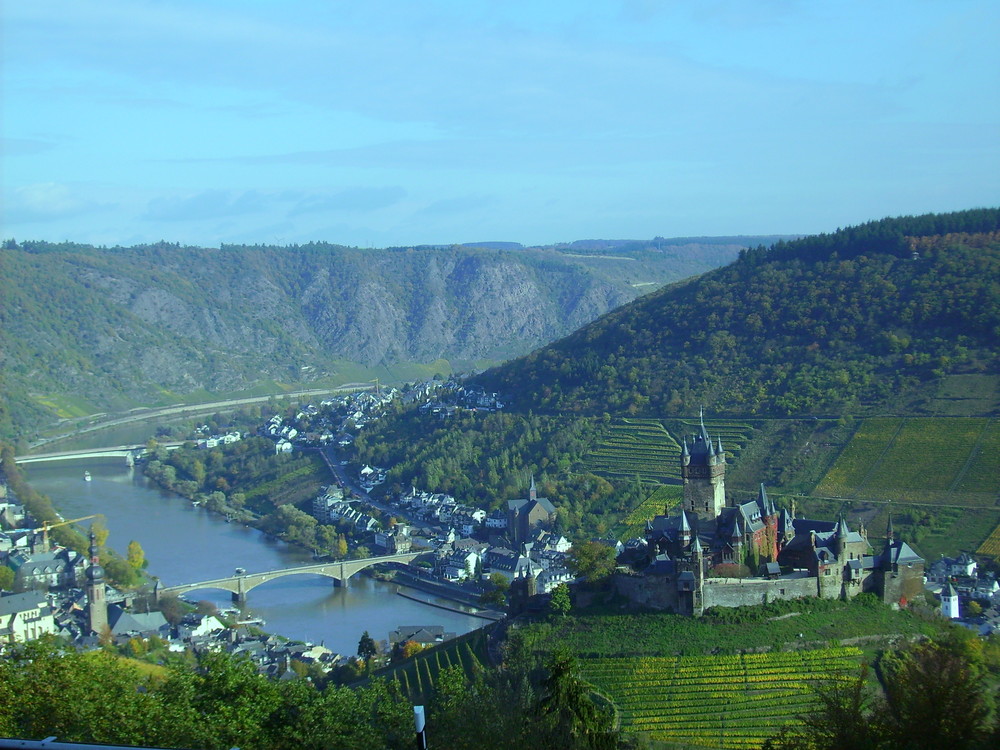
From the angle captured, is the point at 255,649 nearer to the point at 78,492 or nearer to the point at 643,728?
the point at 643,728

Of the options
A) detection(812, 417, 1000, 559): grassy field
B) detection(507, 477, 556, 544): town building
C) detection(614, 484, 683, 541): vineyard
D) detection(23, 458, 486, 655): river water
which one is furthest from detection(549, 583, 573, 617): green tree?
detection(507, 477, 556, 544): town building

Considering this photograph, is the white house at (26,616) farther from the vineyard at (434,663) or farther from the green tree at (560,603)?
the green tree at (560,603)

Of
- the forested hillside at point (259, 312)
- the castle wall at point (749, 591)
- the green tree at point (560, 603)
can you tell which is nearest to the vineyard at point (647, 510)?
the green tree at point (560, 603)

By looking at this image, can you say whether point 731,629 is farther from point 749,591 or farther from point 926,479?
point 926,479

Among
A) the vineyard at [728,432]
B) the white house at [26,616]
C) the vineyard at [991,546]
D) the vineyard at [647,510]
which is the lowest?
the white house at [26,616]

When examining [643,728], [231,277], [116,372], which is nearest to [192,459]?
[116,372]

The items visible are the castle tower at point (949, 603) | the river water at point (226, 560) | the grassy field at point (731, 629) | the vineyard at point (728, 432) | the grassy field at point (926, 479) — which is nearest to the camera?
the grassy field at point (731, 629)

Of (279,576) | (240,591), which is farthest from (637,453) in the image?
(240,591)
